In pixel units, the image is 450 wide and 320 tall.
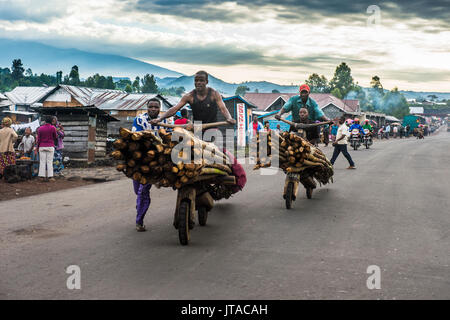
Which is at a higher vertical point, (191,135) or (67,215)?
(191,135)

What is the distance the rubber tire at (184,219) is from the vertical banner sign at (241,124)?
2539 centimetres

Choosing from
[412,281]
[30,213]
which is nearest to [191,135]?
[412,281]

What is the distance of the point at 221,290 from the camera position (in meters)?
4.43

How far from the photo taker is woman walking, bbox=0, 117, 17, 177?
13009 millimetres

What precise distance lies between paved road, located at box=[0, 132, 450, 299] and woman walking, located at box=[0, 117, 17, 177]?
3.22 metres

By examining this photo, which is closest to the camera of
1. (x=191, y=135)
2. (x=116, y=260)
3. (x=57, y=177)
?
(x=116, y=260)

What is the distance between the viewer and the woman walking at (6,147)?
42.7 feet

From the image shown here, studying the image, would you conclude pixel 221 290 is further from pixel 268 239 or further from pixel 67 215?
pixel 67 215

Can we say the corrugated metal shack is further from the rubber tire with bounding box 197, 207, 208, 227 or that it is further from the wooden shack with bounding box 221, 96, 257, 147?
the wooden shack with bounding box 221, 96, 257, 147

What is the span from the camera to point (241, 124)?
32219 millimetres

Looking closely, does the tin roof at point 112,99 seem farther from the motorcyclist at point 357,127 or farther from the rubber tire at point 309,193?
the rubber tire at point 309,193

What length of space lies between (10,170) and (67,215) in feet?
18.0

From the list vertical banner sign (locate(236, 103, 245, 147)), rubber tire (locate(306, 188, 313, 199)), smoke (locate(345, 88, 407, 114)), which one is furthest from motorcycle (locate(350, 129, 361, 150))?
smoke (locate(345, 88, 407, 114))
